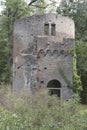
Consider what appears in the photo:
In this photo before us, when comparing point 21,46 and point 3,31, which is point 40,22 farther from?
point 3,31

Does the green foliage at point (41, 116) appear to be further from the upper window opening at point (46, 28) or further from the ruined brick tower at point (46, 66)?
the upper window opening at point (46, 28)

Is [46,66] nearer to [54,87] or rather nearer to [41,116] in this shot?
[54,87]

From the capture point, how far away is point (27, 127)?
1075cm

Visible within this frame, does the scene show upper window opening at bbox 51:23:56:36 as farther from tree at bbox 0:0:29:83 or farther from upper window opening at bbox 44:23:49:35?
tree at bbox 0:0:29:83

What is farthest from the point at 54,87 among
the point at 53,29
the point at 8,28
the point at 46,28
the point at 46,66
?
the point at 8,28

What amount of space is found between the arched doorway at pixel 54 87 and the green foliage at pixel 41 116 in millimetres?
5837

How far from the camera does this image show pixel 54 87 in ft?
94.9

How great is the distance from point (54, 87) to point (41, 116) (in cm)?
1459

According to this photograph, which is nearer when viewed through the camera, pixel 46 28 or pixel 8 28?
pixel 46 28

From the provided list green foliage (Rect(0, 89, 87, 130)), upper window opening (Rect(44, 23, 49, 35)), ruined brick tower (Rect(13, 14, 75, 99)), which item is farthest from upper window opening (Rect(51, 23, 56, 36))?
green foliage (Rect(0, 89, 87, 130))

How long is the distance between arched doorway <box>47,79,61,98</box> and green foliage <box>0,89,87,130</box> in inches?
230

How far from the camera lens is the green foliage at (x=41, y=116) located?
10781mm

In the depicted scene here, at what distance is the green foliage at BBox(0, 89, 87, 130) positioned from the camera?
10.8 m

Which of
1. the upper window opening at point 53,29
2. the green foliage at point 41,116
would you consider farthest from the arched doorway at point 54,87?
the green foliage at point 41,116
